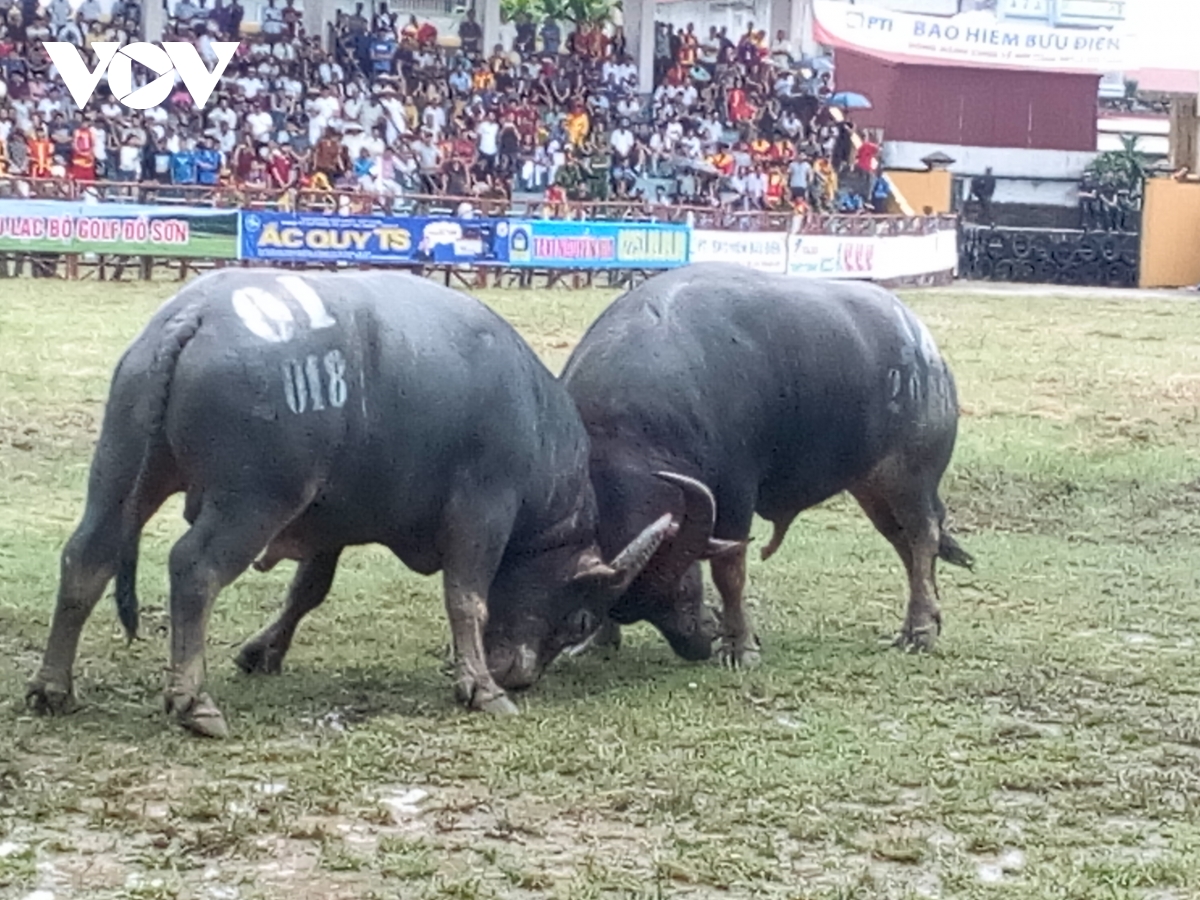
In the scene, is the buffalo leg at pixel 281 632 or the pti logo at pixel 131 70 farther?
the pti logo at pixel 131 70

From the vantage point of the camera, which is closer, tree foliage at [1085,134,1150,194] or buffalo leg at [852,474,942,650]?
buffalo leg at [852,474,942,650]

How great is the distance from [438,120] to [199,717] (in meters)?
25.7

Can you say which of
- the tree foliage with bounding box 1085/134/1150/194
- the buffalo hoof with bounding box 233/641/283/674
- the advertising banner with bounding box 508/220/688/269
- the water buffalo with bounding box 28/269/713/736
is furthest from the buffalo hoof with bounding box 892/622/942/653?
the tree foliage with bounding box 1085/134/1150/194

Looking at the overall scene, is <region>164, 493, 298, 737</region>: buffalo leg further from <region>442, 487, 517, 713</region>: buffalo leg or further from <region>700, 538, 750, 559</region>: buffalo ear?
<region>700, 538, 750, 559</region>: buffalo ear

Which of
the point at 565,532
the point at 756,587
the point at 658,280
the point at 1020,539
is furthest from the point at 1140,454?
the point at 565,532

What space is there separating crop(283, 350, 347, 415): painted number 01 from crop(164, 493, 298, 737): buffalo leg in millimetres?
341

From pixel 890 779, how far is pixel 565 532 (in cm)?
176

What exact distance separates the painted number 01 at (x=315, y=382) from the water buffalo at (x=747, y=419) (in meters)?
1.57

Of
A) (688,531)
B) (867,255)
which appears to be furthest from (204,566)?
(867,255)

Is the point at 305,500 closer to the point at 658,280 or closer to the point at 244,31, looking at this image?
the point at 658,280

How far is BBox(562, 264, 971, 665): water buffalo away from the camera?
8.16 metres

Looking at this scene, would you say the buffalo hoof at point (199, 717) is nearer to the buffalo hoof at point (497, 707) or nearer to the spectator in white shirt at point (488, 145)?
the buffalo hoof at point (497, 707)

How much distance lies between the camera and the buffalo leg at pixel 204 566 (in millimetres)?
6570

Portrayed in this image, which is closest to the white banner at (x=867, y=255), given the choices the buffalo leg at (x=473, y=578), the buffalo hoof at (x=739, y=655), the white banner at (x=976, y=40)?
the white banner at (x=976, y=40)
